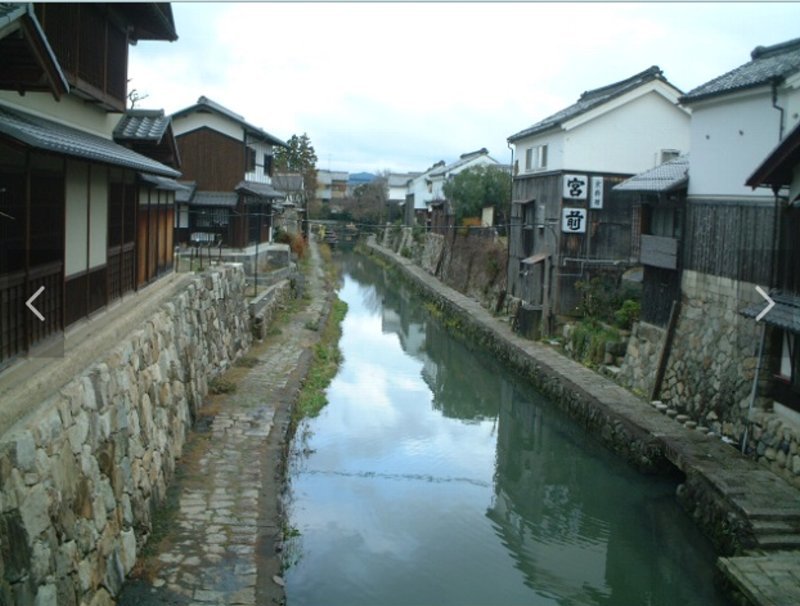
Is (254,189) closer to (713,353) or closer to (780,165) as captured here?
(713,353)

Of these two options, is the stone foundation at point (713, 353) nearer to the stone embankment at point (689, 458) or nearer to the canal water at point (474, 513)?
the stone embankment at point (689, 458)

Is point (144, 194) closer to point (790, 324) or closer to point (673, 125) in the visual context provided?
point (790, 324)

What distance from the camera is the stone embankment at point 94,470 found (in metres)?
5.30

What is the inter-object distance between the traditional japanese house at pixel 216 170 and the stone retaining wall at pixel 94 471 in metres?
18.7

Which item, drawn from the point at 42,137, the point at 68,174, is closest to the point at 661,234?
the point at 68,174

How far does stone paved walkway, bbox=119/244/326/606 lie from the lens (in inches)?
297

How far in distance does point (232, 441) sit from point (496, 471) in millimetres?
5385

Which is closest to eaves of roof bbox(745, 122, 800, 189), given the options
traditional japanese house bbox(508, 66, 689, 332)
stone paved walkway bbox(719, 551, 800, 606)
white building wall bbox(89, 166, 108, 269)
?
stone paved walkway bbox(719, 551, 800, 606)

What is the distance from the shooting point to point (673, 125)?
23.8 m

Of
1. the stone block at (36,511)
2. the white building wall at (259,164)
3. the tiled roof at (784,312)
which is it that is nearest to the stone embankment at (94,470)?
the stone block at (36,511)

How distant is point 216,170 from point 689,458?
23529mm

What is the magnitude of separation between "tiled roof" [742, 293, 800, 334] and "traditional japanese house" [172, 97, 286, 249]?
21378 millimetres

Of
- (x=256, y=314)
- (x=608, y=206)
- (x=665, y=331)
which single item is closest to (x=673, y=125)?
(x=608, y=206)

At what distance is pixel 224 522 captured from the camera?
9125 mm
